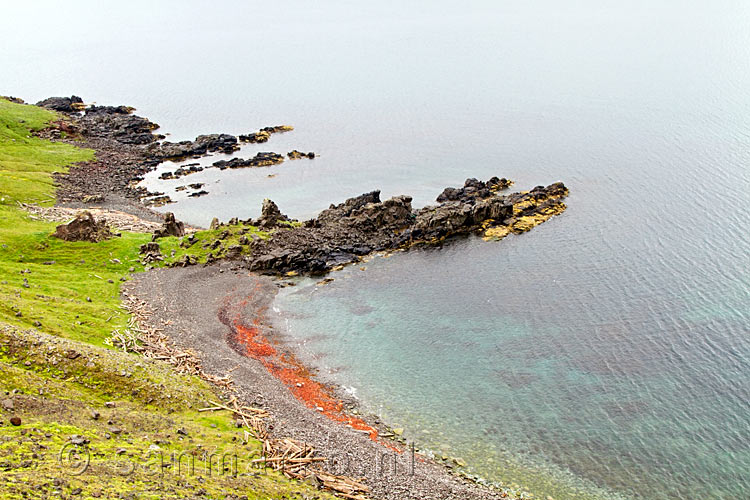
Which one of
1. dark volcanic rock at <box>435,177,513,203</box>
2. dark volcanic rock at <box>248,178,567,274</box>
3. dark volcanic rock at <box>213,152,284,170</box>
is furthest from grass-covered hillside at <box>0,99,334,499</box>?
dark volcanic rock at <box>213,152,284,170</box>

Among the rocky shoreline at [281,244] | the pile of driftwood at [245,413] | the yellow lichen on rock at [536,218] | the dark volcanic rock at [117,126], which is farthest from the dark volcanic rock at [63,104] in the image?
the yellow lichen on rock at [536,218]

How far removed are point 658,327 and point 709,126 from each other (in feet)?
312

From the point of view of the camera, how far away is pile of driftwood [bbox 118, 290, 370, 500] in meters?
38.7

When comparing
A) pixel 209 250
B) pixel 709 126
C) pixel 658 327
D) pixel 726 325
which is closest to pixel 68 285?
pixel 209 250

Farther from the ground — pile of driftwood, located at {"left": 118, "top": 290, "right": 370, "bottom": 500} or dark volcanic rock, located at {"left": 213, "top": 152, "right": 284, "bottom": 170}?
dark volcanic rock, located at {"left": 213, "top": 152, "right": 284, "bottom": 170}

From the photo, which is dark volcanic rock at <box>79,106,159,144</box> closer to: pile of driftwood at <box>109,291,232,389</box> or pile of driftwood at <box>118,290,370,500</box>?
pile of driftwood at <box>118,290,370,500</box>

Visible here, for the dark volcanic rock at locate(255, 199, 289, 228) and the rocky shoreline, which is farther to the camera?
the dark volcanic rock at locate(255, 199, 289, 228)

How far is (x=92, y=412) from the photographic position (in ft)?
125

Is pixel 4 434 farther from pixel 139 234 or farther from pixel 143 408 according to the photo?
pixel 139 234

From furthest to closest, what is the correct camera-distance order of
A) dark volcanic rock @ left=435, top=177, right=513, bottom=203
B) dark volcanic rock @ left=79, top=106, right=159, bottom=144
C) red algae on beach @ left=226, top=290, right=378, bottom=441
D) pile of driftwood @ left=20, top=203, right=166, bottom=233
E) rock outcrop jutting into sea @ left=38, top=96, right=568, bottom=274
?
dark volcanic rock @ left=79, top=106, right=159, bottom=144 < dark volcanic rock @ left=435, top=177, right=513, bottom=203 < pile of driftwood @ left=20, top=203, right=166, bottom=233 < rock outcrop jutting into sea @ left=38, top=96, right=568, bottom=274 < red algae on beach @ left=226, top=290, right=378, bottom=441

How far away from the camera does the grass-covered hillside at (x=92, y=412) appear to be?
98.7ft

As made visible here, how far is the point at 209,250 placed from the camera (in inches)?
3211

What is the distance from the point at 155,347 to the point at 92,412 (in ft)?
54.2

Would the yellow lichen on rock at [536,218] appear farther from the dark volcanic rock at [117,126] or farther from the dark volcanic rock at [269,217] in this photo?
the dark volcanic rock at [117,126]
